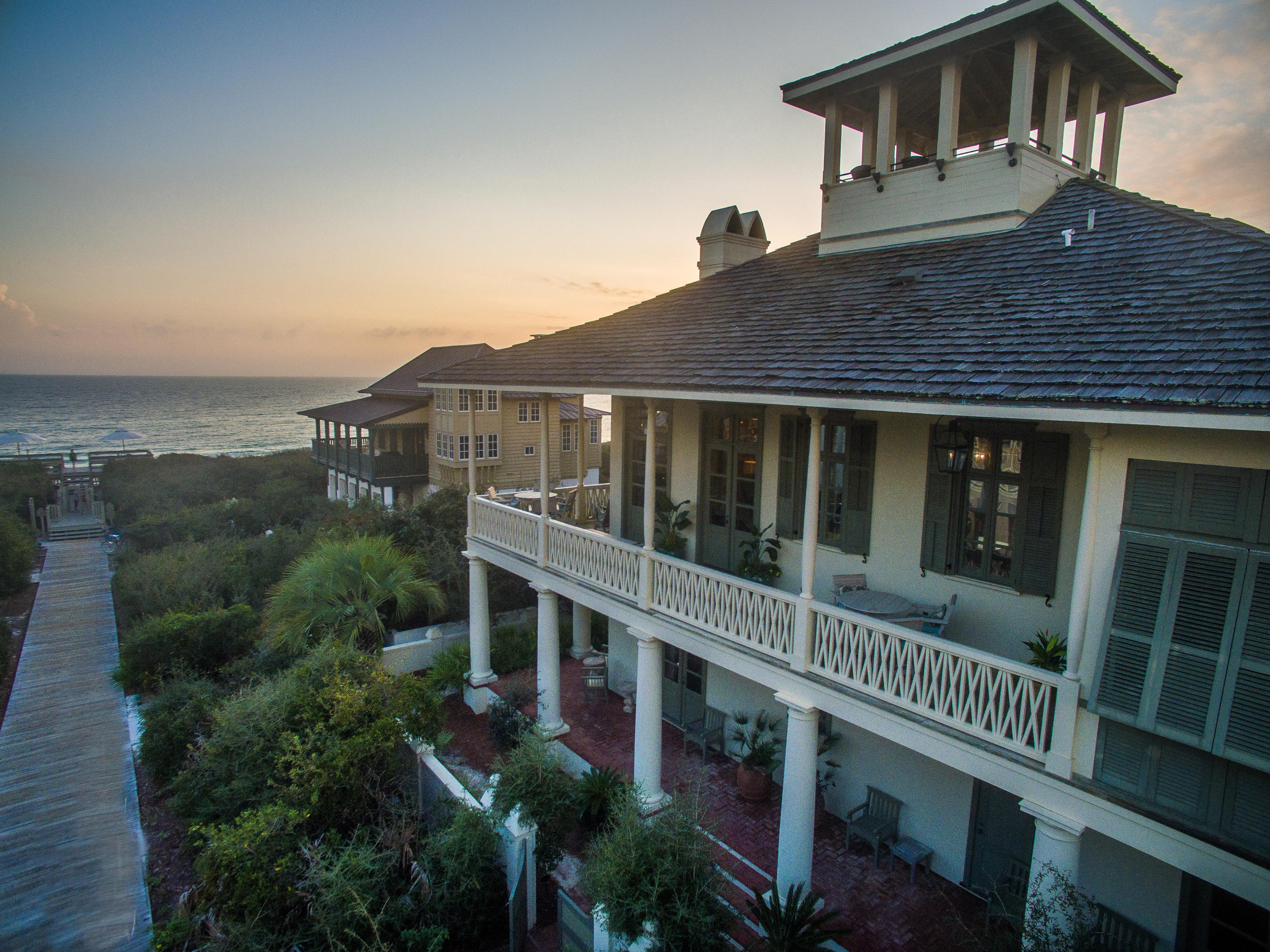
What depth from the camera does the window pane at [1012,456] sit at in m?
6.41

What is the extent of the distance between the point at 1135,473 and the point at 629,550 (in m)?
5.70

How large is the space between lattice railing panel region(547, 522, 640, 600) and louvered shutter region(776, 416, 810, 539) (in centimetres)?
204

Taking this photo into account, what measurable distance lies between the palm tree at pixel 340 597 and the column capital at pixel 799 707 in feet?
28.9

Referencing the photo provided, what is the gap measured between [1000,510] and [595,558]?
5.31 m

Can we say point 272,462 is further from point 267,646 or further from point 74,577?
point 267,646

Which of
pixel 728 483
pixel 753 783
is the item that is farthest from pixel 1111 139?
pixel 753 783

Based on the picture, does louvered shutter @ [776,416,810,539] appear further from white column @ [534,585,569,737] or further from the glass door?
white column @ [534,585,569,737]

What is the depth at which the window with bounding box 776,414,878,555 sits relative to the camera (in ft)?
25.6

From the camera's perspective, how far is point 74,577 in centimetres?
2033

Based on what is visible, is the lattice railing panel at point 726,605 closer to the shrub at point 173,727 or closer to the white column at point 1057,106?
the white column at point 1057,106

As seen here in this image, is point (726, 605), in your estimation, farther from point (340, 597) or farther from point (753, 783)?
point (340, 597)

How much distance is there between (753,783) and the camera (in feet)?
30.5

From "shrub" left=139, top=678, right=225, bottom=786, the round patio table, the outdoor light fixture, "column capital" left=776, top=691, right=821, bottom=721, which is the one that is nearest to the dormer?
the outdoor light fixture

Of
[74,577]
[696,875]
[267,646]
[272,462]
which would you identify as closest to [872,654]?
[696,875]
